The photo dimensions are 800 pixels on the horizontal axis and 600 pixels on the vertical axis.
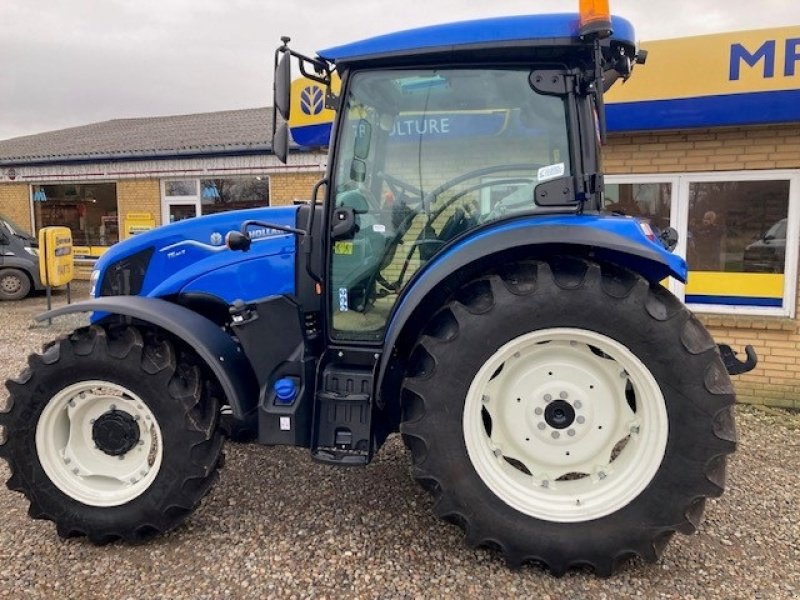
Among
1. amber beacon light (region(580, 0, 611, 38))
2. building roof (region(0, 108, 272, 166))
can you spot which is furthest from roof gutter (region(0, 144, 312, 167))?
amber beacon light (region(580, 0, 611, 38))

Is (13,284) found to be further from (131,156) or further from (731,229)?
(731,229)

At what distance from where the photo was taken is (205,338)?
3016 millimetres

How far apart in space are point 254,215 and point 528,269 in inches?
61.1

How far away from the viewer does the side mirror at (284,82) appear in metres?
2.67

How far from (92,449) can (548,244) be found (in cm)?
244

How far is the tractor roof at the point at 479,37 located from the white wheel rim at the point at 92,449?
6.45ft

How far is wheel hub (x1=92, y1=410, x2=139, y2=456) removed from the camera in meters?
3.04

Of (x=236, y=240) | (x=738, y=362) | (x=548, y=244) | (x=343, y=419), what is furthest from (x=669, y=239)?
(x=236, y=240)

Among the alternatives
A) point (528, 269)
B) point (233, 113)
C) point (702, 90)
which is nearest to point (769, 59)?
point (702, 90)

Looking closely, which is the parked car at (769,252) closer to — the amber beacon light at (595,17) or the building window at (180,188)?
the amber beacon light at (595,17)

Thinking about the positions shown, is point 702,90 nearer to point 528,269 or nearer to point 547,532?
point 528,269

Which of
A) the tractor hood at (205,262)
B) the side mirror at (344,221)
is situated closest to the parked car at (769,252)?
the side mirror at (344,221)

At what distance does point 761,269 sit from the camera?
551cm

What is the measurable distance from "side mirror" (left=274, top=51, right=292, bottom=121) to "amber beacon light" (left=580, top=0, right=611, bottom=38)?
48.3 inches
